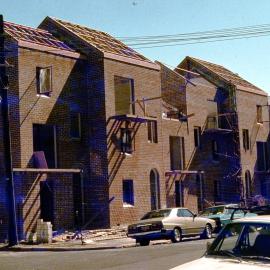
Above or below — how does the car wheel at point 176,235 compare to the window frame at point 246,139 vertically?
below

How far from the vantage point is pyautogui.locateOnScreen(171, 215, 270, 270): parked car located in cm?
636

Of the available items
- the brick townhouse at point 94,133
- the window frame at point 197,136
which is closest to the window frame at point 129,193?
the brick townhouse at point 94,133

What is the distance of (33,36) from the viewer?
101ft

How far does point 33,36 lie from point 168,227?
13.6 metres

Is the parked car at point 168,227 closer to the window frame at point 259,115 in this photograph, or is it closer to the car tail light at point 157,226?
the car tail light at point 157,226

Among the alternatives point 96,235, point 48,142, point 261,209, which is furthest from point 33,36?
point 261,209

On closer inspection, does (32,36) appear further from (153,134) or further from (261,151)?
(261,151)

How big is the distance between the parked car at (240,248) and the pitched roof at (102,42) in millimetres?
25228

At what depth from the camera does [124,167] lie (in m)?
32.4

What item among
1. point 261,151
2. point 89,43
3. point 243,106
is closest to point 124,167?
point 89,43

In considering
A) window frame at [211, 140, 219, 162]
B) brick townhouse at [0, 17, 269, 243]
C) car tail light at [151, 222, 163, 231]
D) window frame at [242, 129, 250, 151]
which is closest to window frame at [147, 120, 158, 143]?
brick townhouse at [0, 17, 269, 243]

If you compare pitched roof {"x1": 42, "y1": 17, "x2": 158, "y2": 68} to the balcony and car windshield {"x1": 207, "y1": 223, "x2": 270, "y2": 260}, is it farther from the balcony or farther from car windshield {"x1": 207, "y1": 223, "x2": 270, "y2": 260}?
car windshield {"x1": 207, "y1": 223, "x2": 270, "y2": 260}

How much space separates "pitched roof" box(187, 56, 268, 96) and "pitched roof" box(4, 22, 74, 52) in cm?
1620

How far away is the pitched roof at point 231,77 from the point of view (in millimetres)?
45375
